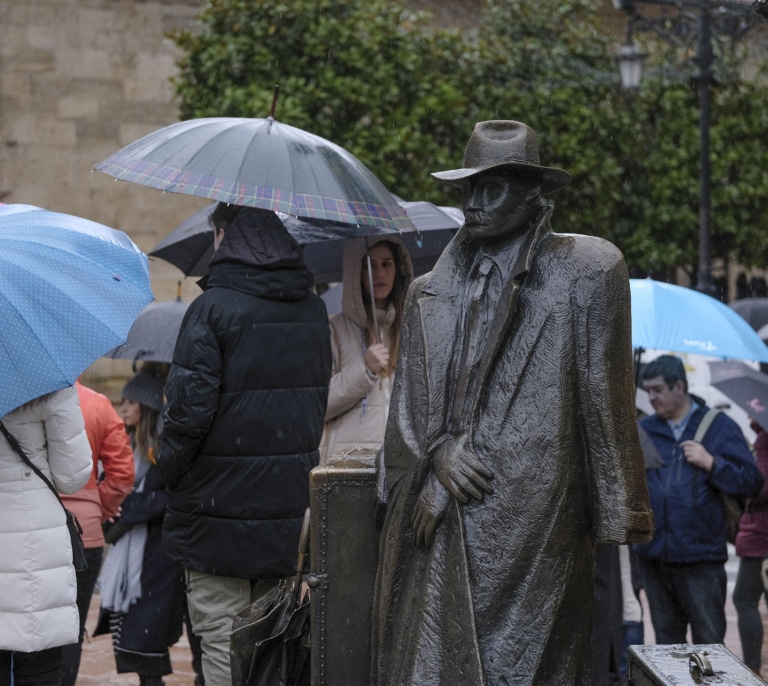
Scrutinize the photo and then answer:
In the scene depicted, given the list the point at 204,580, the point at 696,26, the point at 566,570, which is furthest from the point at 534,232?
the point at 696,26

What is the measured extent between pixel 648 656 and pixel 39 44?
40.5 feet

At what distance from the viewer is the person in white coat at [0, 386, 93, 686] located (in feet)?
17.1

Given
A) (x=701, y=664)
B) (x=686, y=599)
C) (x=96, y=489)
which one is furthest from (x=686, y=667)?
(x=96, y=489)

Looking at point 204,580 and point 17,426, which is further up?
point 17,426

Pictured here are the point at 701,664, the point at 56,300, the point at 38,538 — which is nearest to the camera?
the point at 701,664

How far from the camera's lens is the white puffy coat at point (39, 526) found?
17.1 ft

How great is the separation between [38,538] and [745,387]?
4333 mm

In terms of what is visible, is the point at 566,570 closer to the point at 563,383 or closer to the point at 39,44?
the point at 563,383

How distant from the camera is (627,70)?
14.8 metres

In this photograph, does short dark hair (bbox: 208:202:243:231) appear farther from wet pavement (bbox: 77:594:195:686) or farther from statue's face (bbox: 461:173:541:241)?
wet pavement (bbox: 77:594:195:686)

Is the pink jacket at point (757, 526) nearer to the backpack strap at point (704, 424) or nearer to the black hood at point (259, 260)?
the backpack strap at point (704, 424)

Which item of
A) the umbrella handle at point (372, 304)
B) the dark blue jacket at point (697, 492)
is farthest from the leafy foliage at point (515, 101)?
the umbrella handle at point (372, 304)

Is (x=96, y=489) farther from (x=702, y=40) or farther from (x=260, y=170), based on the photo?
(x=702, y=40)

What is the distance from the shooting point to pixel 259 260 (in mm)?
5875
